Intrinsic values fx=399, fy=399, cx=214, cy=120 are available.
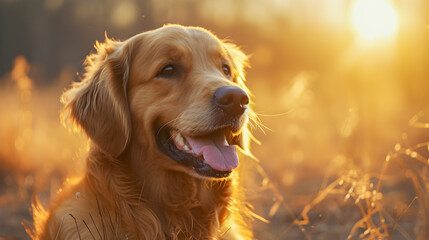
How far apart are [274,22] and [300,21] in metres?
0.97

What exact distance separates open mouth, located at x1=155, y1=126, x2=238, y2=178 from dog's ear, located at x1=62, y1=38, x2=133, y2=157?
0.26 metres

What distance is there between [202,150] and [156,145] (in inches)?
12.6

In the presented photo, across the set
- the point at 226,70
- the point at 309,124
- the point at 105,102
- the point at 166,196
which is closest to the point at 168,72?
the point at 105,102

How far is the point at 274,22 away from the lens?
48.6ft

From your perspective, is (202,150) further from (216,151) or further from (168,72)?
(168,72)

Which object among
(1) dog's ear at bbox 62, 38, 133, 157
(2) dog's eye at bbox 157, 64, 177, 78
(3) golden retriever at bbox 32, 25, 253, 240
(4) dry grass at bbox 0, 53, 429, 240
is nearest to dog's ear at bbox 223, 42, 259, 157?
(3) golden retriever at bbox 32, 25, 253, 240

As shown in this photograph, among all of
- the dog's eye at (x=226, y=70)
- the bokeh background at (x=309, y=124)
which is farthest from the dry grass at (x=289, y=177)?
the dog's eye at (x=226, y=70)

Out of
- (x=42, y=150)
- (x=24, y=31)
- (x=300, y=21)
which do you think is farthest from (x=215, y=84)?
(x=24, y=31)

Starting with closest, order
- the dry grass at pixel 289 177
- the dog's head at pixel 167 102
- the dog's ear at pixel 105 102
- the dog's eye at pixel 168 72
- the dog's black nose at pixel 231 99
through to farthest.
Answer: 1. the dog's black nose at pixel 231 99
2. the dog's head at pixel 167 102
3. the dog's ear at pixel 105 102
4. the dog's eye at pixel 168 72
5. the dry grass at pixel 289 177

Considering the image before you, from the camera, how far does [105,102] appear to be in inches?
106

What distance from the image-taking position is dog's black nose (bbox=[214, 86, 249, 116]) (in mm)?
2361

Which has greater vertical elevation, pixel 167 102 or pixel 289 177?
pixel 167 102

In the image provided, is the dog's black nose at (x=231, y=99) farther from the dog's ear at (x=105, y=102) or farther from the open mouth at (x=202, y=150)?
the dog's ear at (x=105, y=102)

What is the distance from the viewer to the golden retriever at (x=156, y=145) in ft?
7.89
